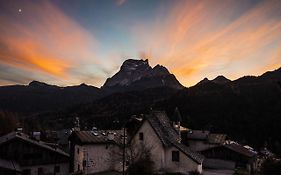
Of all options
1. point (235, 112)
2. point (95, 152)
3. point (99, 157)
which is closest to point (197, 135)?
point (99, 157)

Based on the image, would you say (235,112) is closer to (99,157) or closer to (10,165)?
(99,157)

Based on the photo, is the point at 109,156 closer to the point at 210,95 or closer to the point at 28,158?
the point at 28,158

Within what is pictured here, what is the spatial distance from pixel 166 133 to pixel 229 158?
746 inches

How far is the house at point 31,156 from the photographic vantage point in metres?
51.7

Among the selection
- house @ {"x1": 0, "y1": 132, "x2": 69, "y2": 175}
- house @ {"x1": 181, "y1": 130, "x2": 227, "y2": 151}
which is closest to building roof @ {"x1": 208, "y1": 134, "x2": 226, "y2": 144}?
house @ {"x1": 181, "y1": 130, "x2": 227, "y2": 151}

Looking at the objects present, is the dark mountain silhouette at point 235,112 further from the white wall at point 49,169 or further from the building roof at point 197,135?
the white wall at point 49,169

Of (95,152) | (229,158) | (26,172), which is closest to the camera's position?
(26,172)

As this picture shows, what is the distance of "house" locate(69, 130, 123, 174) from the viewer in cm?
5322

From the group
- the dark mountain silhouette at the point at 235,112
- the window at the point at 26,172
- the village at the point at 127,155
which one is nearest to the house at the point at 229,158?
the village at the point at 127,155

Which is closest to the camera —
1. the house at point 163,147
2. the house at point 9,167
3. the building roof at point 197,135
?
the house at point 9,167

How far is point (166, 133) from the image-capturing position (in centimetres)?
5016

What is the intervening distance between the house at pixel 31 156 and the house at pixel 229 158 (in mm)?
28748

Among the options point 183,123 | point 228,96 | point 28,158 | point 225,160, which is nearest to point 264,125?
point 183,123

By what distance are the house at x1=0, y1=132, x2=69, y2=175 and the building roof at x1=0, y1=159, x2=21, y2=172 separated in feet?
1.78
